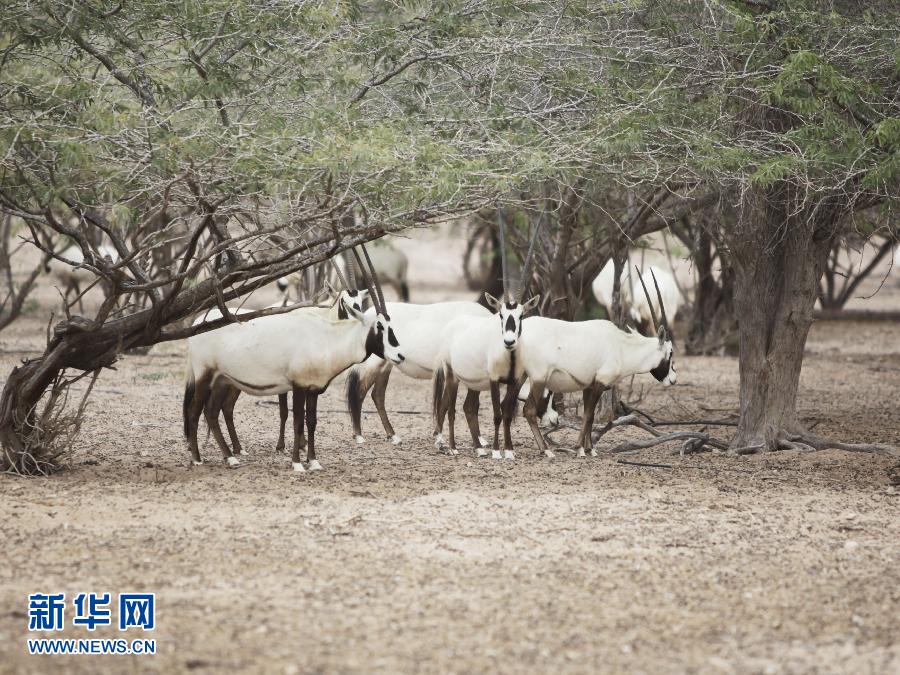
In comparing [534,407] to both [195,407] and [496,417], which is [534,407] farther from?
[195,407]

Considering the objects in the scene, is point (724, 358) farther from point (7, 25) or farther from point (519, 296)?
point (7, 25)

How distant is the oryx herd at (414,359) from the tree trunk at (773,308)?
72cm

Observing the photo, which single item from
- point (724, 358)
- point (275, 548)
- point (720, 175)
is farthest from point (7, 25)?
point (724, 358)

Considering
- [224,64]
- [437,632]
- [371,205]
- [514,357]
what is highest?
[224,64]

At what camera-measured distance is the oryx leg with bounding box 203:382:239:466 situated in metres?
9.02

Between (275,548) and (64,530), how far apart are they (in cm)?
121

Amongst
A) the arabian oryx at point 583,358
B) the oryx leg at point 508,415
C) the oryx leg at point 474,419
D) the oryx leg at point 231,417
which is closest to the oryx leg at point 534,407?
the arabian oryx at point 583,358

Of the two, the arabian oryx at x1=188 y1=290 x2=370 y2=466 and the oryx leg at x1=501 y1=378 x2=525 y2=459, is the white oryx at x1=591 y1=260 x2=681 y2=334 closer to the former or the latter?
the oryx leg at x1=501 y1=378 x2=525 y2=459

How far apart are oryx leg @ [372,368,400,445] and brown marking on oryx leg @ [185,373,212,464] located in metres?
2.24

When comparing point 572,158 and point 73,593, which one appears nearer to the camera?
point 73,593

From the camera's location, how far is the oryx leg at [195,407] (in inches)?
348

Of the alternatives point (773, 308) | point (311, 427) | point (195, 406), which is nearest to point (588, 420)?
point (773, 308)

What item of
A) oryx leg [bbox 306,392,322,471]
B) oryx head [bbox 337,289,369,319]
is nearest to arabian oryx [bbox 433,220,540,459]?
oryx head [bbox 337,289,369,319]

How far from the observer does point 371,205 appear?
8023mm
